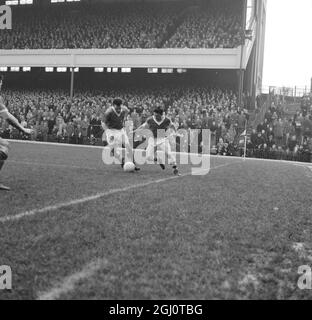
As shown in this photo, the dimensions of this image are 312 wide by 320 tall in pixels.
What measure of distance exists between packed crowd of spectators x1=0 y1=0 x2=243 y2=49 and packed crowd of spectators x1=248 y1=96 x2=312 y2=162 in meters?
11.6

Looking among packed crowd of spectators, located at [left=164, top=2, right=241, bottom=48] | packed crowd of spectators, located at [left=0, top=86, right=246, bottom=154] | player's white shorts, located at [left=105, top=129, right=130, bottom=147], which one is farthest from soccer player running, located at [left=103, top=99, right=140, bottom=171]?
packed crowd of spectators, located at [left=164, top=2, right=241, bottom=48]

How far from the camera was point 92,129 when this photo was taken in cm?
2538

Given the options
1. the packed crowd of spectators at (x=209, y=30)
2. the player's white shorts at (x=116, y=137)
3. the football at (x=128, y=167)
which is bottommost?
the football at (x=128, y=167)

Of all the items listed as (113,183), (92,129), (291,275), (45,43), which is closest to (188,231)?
(291,275)

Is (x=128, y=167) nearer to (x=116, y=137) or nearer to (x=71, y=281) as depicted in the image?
(x=116, y=137)

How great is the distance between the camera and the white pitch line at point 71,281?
2.87 metres

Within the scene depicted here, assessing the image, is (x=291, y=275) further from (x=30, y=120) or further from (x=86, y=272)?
(x=30, y=120)

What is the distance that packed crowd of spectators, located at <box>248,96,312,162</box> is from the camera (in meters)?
21.1

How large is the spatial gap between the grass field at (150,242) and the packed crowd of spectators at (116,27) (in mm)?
26828

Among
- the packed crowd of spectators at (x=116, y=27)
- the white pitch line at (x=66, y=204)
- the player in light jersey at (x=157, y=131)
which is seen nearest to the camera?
the white pitch line at (x=66, y=204)

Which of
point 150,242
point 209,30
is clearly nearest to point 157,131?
point 150,242

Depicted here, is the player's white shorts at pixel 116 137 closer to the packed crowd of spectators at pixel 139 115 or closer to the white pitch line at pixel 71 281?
the white pitch line at pixel 71 281

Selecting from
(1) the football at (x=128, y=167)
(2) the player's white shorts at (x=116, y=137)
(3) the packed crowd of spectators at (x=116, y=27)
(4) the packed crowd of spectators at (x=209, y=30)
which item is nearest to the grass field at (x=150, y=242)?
(1) the football at (x=128, y=167)

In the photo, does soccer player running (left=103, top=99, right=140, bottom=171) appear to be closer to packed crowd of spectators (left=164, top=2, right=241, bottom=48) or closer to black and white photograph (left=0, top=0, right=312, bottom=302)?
black and white photograph (left=0, top=0, right=312, bottom=302)
